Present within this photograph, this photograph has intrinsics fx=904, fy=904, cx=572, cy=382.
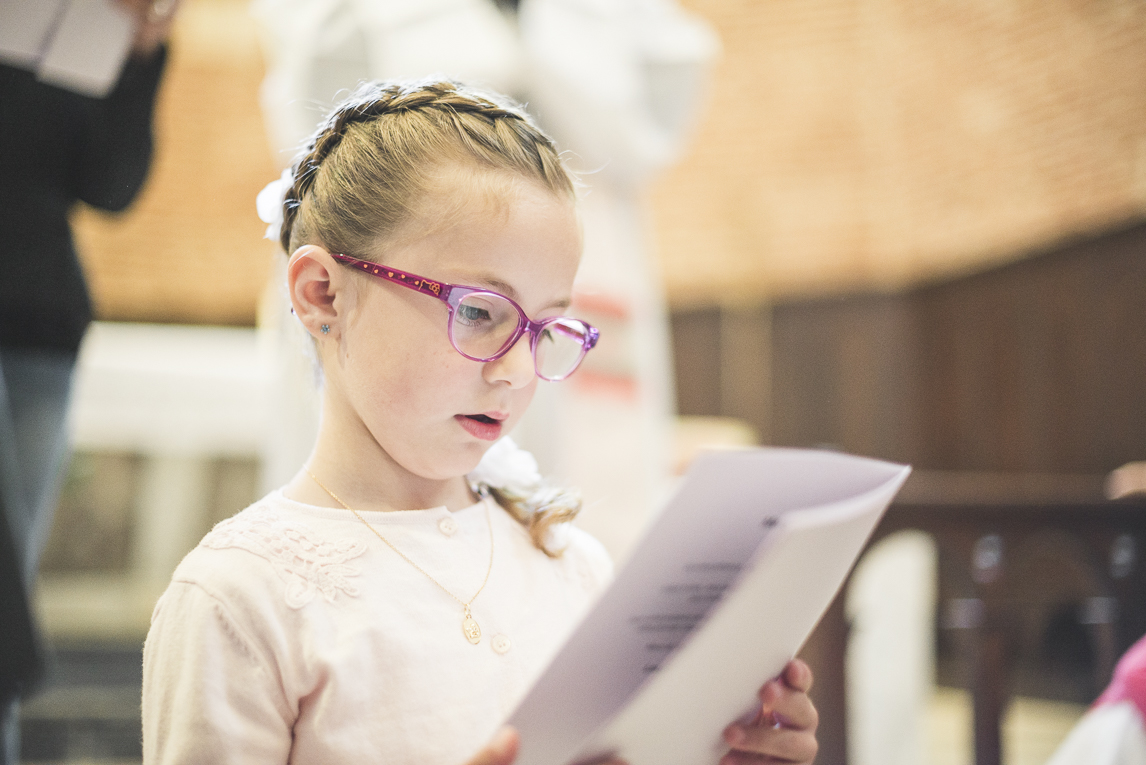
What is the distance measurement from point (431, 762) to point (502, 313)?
0.42 metres

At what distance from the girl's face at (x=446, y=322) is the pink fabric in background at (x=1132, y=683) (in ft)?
3.92

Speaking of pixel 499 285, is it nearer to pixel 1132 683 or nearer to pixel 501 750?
pixel 501 750

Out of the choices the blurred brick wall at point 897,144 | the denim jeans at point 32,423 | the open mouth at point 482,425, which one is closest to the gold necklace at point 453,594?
the open mouth at point 482,425

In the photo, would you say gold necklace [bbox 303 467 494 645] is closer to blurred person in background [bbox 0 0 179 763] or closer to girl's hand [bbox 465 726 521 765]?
girl's hand [bbox 465 726 521 765]

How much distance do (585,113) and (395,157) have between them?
1378mm

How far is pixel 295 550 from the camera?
0.85 metres

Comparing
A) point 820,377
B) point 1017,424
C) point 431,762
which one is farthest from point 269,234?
point 820,377

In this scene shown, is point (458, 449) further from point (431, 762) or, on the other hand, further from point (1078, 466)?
point (1078, 466)

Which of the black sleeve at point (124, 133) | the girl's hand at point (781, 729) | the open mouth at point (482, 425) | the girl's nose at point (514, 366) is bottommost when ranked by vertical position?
the girl's hand at point (781, 729)

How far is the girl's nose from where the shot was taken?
2.84 ft

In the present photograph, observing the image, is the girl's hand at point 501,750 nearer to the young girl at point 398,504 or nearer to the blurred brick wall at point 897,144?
the young girl at point 398,504

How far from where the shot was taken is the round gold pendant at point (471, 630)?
0.89m

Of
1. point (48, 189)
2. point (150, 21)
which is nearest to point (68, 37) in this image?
point (150, 21)

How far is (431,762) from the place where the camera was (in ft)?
2.72
